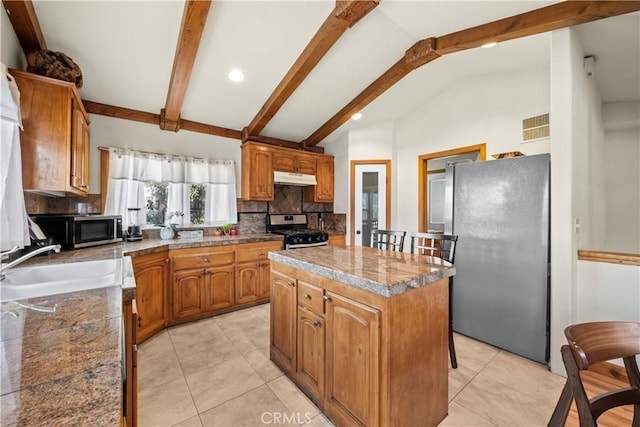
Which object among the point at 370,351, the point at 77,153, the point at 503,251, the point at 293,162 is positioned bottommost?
the point at 370,351

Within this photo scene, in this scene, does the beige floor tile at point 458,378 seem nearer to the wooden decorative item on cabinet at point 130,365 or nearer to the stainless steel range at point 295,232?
the wooden decorative item on cabinet at point 130,365

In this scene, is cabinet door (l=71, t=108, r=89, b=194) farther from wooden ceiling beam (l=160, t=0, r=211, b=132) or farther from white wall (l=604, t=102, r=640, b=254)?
white wall (l=604, t=102, r=640, b=254)

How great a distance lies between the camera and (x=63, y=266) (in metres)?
1.85

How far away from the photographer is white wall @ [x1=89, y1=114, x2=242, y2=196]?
3.07 meters

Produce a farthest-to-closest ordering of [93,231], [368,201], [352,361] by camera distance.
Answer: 1. [368,201]
2. [93,231]
3. [352,361]

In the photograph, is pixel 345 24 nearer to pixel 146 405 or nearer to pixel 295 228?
pixel 295 228

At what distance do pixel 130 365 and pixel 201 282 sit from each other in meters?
1.96

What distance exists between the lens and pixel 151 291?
2727 mm

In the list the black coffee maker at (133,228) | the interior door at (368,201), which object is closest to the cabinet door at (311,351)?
the black coffee maker at (133,228)

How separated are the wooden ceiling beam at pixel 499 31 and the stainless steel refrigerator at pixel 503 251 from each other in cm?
108

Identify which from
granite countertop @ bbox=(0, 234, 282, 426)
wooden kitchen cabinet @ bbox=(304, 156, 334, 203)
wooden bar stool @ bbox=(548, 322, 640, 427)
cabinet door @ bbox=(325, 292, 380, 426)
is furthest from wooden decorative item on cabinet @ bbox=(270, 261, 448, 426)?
wooden kitchen cabinet @ bbox=(304, 156, 334, 203)

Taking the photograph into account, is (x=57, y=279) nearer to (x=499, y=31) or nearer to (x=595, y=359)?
(x=595, y=359)

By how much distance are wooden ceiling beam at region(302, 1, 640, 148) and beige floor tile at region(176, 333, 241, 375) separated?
3.47m

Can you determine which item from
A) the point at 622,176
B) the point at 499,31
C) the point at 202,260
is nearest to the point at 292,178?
the point at 202,260
